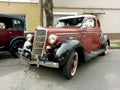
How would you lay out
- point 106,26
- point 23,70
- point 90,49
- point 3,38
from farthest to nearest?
point 106,26 < point 3,38 < point 90,49 < point 23,70

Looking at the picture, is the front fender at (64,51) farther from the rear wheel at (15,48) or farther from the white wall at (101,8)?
the white wall at (101,8)

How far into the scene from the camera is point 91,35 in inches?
277

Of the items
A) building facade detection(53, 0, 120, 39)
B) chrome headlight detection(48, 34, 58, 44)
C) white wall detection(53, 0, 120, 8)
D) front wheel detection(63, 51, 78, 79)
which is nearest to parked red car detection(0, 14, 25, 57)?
chrome headlight detection(48, 34, 58, 44)

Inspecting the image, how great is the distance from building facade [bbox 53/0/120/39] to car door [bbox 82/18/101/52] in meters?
7.80

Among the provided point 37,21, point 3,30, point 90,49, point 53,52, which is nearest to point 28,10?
point 37,21

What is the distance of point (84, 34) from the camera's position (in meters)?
6.46

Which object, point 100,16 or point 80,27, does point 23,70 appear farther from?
point 100,16

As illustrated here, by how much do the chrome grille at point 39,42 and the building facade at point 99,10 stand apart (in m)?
9.72

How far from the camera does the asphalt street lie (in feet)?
15.5

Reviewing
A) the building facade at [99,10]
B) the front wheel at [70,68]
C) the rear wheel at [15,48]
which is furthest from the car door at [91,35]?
A: the building facade at [99,10]

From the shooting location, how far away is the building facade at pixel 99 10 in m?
15.2

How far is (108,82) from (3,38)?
498cm

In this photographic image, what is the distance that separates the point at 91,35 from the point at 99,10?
929cm

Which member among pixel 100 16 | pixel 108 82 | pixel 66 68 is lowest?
pixel 108 82
